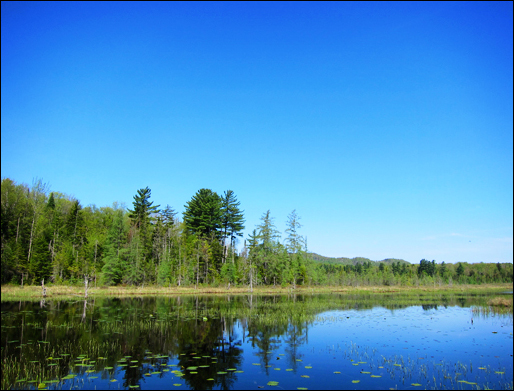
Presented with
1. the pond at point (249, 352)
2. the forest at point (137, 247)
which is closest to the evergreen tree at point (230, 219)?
the forest at point (137, 247)

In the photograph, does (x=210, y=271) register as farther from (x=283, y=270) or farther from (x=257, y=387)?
(x=257, y=387)

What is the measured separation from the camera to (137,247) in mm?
57625

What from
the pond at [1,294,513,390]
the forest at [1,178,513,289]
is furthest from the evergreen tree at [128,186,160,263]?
the pond at [1,294,513,390]

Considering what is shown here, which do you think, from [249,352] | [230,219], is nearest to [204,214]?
[230,219]

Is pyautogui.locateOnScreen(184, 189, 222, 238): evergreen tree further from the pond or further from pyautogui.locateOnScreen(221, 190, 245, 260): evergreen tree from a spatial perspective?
the pond

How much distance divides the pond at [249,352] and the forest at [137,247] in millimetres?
33391

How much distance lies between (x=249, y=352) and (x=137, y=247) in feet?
154

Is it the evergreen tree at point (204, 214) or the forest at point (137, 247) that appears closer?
the forest at point (137, 247)

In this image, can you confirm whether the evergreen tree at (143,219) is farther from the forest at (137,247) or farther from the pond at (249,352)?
the pond at (249,352)

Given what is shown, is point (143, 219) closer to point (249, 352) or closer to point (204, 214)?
point (204, 214)

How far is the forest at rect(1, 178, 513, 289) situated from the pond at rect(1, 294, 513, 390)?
110 ft

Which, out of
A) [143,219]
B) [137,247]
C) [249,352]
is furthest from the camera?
[143,219]

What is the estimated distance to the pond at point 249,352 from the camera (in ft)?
37.5

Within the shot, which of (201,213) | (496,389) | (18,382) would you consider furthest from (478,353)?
(201,213)
